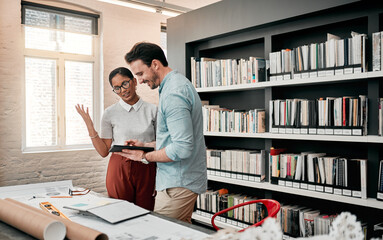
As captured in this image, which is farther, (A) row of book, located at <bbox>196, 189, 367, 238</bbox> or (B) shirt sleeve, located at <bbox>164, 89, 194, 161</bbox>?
(A) row of book, located at <bbox>196, 189, 367, 238</bbox>

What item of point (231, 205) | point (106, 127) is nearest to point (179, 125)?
point (106, 127)

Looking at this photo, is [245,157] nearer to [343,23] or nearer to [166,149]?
[343,23]

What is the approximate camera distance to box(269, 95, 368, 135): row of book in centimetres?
242

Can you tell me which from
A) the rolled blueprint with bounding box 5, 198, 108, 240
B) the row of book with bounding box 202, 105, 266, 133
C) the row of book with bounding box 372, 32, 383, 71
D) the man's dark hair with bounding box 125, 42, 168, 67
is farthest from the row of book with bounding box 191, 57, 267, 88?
the rolled blueprint with bounding box 5, 198, 108, 240

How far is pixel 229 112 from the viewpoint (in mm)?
3395

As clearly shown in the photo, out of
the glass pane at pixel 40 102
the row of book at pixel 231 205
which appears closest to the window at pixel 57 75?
the glass pane at pixel 40 102

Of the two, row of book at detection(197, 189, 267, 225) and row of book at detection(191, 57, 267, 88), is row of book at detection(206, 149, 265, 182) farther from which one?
row of book at detection(191, 57, 267, 88)

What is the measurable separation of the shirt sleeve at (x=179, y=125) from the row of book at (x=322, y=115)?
1.46 metres

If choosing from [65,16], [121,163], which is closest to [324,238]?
[121,163]

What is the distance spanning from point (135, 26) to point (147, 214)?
3929 millimetres

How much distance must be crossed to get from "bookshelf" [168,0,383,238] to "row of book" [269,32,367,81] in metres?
0.06

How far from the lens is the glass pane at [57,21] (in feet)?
13.5

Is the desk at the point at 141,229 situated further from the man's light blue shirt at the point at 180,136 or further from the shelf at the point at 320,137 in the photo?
the shelf at the point at 320,137

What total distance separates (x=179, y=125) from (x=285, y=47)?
6.78 feet
